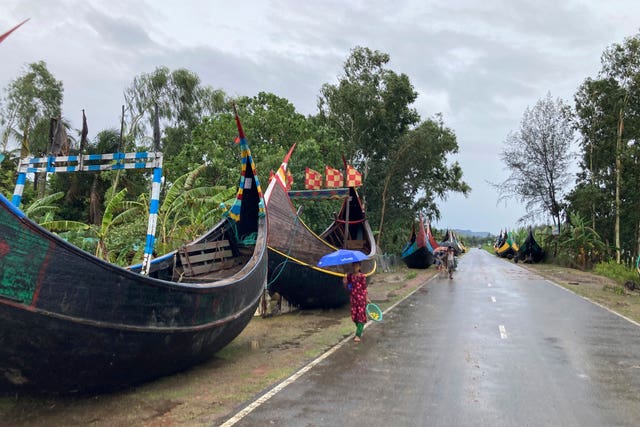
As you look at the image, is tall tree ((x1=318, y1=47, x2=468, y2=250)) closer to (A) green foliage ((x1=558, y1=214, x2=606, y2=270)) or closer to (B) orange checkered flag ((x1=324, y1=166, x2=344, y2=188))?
(A) green foliage ((x1=558, y1=214, x2=606, y2=270))

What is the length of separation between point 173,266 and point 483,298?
452 inches

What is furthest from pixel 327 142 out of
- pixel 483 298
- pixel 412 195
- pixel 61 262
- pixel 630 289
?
pixel 61 262

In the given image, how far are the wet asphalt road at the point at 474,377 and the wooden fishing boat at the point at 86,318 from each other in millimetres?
1378

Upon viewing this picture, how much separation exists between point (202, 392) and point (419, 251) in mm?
27793

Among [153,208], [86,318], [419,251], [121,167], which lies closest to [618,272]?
[419,251]

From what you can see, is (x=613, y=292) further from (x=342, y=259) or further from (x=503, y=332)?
(x=342, y=259)

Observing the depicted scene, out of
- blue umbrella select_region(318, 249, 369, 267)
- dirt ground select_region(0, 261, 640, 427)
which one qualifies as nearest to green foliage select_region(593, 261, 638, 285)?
dirt ground select_region(0, 261, 640, 427)

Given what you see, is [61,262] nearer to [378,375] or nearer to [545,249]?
[378,375]

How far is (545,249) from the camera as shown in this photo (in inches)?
1686

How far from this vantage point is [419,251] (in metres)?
32.4

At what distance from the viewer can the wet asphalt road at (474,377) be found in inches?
200

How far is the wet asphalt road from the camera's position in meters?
5.08

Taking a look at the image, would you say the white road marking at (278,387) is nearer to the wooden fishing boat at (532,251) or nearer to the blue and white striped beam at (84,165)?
the blue and white striped beam at (84,165)

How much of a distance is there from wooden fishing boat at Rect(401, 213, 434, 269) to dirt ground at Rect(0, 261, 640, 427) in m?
22.3
